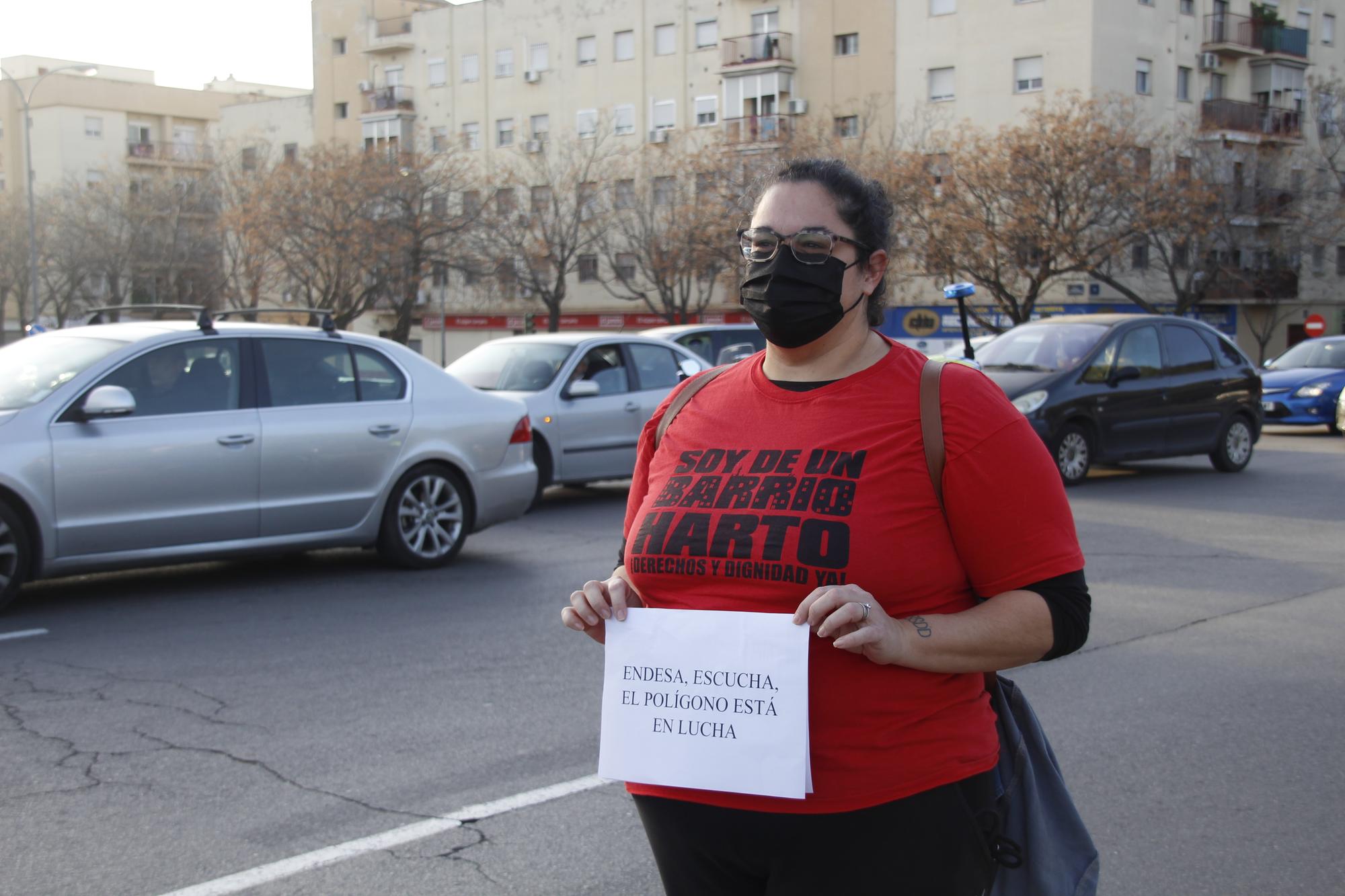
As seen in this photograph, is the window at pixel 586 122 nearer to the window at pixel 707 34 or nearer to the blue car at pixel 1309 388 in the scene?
the window at pixel 707 34

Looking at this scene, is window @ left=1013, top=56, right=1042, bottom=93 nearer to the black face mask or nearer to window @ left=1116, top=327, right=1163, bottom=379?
window @ left=1116, top=327, right=1163, bottom=379

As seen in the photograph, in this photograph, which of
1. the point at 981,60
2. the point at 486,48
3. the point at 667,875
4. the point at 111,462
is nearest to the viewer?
the point at 667,875

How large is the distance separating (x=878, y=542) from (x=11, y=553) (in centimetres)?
665

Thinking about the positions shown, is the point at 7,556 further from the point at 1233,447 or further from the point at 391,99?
the point at 391,99

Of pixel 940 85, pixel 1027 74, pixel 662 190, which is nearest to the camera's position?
pixel 1027 74

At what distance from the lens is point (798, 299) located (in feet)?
7.63

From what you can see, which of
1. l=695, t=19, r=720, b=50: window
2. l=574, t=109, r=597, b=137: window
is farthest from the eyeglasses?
l=574, t=109, r=597, b=137: window

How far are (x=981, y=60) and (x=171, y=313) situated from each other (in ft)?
108

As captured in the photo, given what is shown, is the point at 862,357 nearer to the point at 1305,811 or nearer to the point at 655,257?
the point at 1305,811

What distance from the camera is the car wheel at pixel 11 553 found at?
24.6 feet

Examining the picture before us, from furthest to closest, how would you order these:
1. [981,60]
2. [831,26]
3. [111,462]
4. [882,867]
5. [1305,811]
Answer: [831,26], [981,60], [111,462], [1305,811], [882,867]

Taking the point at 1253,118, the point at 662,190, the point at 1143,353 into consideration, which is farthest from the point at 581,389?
the point at 1253,118

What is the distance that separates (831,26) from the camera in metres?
52.9

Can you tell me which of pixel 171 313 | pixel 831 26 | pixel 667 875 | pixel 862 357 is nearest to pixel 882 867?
pixel 667 875
